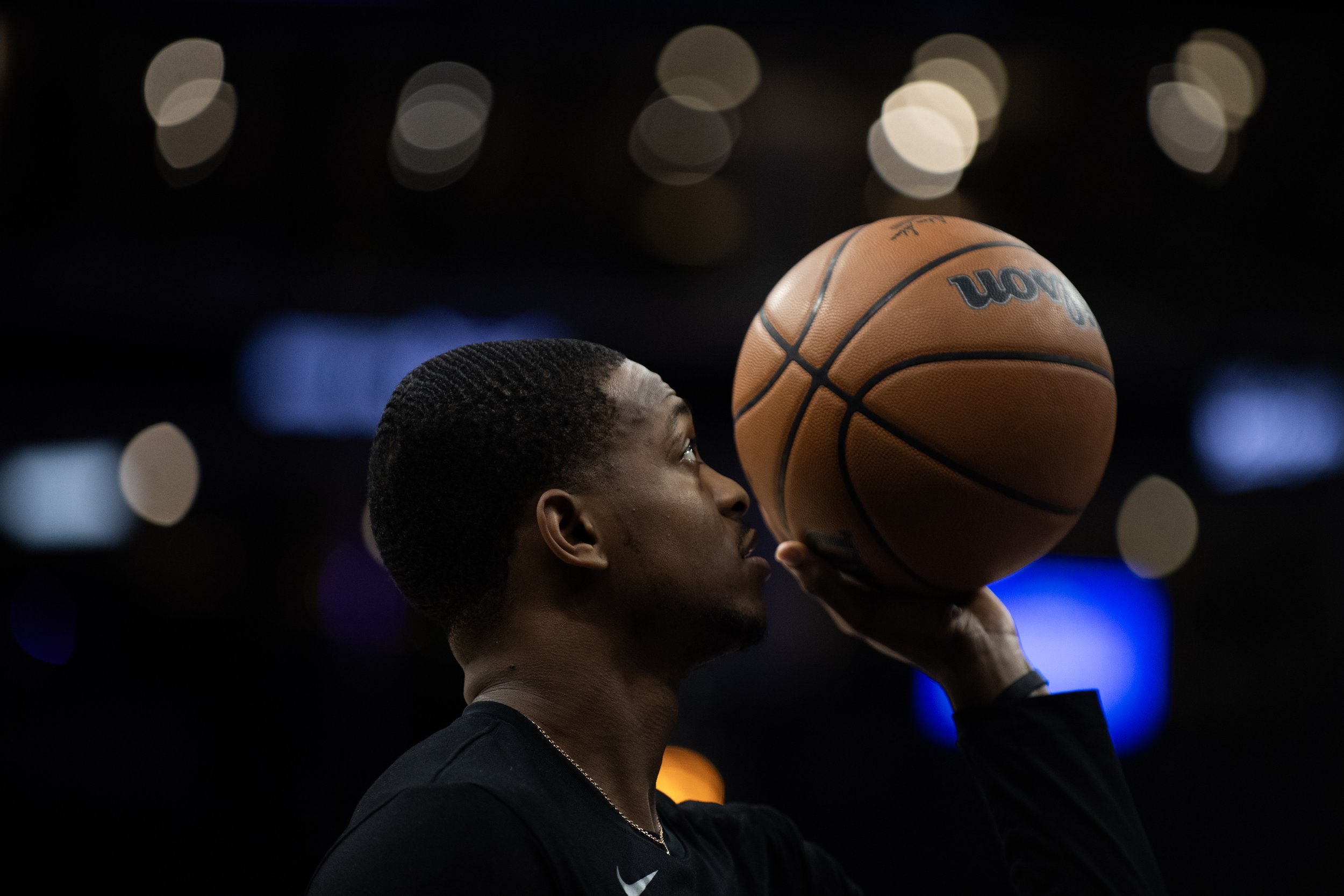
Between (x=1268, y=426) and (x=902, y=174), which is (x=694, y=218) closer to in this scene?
(x=902, y=174)

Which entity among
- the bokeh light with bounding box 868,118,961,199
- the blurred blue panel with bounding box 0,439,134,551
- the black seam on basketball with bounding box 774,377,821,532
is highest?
the bokeh light with bounding box 868,118,961,199

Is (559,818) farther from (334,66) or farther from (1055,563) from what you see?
(334,66)

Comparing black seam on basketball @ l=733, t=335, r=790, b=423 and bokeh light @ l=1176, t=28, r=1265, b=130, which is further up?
bokeh light @ l=1176, t=28, r=1265, b=130

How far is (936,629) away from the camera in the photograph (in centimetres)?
204

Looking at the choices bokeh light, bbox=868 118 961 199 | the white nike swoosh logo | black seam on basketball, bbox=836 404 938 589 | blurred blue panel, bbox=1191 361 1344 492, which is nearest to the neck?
the white nike swoosh logo

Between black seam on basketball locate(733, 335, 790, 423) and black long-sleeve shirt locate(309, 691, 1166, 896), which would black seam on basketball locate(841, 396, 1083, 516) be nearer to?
black seam on basketball locate(733, 335, 790, 423)

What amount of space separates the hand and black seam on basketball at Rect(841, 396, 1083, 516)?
262mm

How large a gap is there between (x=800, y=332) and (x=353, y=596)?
921 centimetres

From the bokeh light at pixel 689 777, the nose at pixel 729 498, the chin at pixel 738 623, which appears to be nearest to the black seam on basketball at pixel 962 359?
the nose at pixel 729 498

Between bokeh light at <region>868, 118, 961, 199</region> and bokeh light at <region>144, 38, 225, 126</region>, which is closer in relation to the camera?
bokeh light at <region>144, 38, 225, 126</region>

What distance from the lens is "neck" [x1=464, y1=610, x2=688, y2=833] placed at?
168cm

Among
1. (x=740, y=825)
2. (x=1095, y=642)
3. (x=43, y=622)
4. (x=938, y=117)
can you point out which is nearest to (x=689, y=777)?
(x=1095, y=642)

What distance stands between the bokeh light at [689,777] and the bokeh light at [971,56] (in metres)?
6.55

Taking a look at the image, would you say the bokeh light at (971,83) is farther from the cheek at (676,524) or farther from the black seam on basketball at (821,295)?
the cheek at (676,524)
